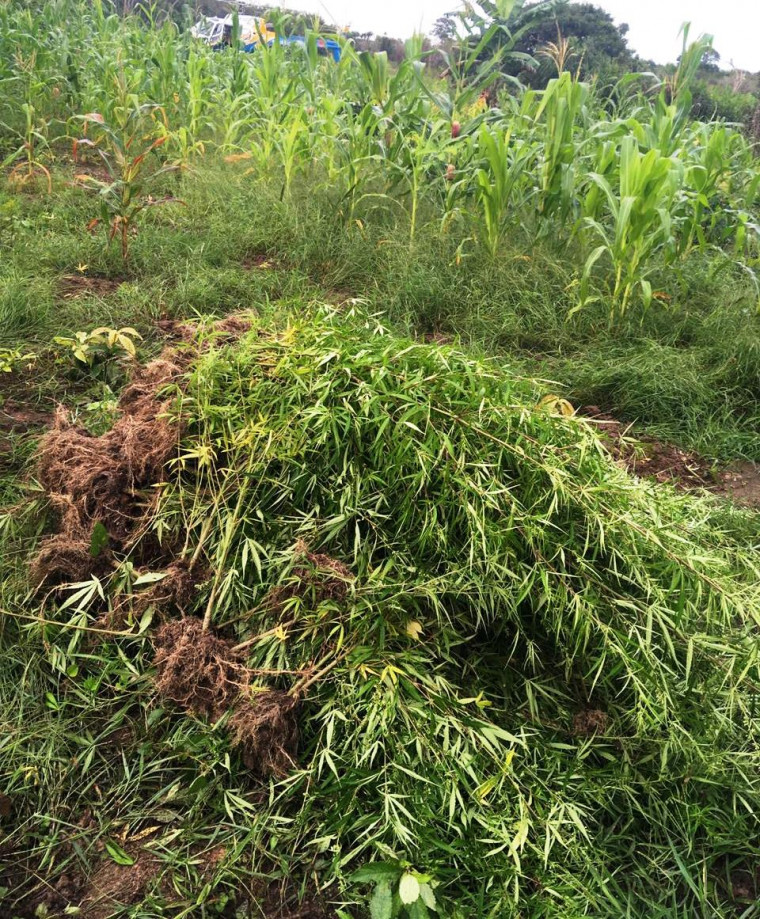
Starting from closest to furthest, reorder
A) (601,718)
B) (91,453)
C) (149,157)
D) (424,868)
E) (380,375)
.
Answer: (424,868) < (601,718) < (380,375) < (91,453) < (149,157)

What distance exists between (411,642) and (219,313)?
6.26 ft

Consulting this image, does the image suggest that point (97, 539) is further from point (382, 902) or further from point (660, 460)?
point (660, 460)

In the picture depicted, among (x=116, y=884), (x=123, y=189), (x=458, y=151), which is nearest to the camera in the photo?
(x=116, y=884)

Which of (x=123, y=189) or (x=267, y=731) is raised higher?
(x=123, y=189)

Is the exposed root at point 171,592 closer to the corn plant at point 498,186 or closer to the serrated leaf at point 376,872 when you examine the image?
the serrated leaf at point 376,872

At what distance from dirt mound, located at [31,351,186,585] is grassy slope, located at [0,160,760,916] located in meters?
0.12

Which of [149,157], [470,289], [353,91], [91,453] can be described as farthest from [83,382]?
[353,91]

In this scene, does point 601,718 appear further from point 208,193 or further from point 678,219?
point 208,193

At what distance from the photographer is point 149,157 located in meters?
4.52

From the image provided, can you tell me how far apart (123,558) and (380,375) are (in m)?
0.75

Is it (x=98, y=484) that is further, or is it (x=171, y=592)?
(x=98, y=484)

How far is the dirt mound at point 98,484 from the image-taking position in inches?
68.0

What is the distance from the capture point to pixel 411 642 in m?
1.57

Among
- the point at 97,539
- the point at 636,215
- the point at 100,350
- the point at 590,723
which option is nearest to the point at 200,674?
the point at 97,539
